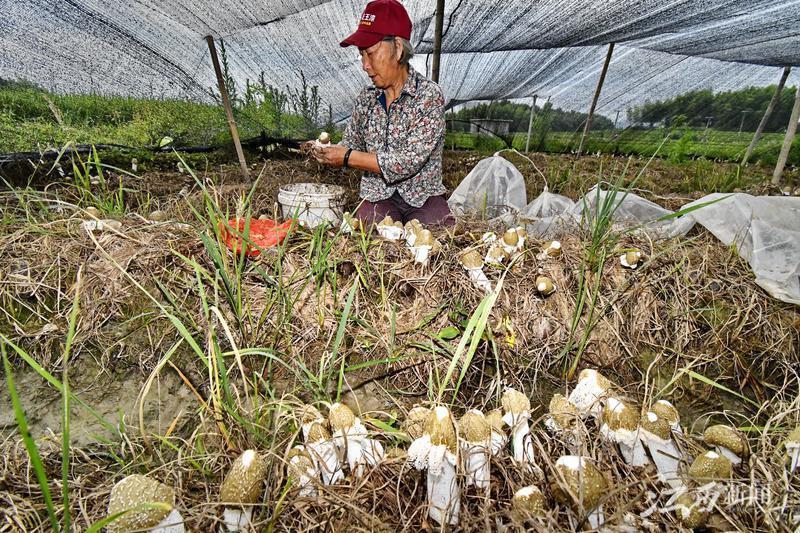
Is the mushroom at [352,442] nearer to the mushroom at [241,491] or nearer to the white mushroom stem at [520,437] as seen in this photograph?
the mushroom at [241,491]

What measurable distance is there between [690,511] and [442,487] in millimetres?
535

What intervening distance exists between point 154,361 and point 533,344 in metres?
1.56

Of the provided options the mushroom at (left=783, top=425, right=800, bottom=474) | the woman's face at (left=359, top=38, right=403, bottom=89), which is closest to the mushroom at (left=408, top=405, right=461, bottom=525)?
the mushroom at (left=783, top=425, right=800, bottom=474)

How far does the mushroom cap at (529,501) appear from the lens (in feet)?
2.35

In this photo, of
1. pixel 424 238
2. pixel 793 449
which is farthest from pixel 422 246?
pixel 793 449

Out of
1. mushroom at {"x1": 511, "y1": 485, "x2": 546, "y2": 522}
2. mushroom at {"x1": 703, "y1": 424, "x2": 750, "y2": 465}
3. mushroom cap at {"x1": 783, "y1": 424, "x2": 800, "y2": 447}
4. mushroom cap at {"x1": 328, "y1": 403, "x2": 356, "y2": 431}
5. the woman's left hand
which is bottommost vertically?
mushroom at {"x1": 703, "y1": 424, "x2": 750, "y2": 465}

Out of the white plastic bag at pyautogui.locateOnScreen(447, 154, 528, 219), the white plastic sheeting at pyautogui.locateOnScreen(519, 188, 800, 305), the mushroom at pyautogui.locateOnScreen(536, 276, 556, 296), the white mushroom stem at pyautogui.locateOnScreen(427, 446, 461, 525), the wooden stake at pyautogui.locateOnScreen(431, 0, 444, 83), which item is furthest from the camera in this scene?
the wooden stake at pyautogui.locateOnScreen(431, 0, 444, 83)

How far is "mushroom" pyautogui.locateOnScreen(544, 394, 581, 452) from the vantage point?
3.01ft

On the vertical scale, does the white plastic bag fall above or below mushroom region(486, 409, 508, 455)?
above

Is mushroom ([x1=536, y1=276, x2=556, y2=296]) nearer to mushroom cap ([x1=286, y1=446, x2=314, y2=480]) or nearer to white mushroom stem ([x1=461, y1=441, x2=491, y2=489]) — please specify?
white mushroom stem ([x1=461, y1=441, x2=491, y2=489])

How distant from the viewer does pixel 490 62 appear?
20.2 feet

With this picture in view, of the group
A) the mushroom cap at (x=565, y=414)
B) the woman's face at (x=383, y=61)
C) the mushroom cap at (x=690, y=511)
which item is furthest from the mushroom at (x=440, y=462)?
the woman's face at (x=383, y=61)

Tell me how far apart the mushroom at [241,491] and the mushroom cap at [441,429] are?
386 millimetres

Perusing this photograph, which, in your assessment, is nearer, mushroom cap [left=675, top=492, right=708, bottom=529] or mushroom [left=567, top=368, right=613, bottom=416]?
mushroom cap [left=675, top=492, right=708, bottom=529]
